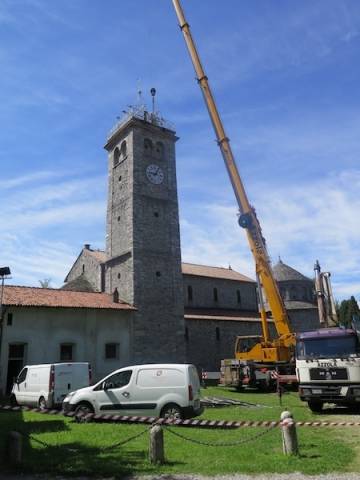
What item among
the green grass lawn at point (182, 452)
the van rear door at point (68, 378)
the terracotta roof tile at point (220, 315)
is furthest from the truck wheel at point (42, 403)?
the terracotta roof tile at point (220, 315)

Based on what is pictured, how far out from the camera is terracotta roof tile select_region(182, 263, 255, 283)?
3875 centimetres

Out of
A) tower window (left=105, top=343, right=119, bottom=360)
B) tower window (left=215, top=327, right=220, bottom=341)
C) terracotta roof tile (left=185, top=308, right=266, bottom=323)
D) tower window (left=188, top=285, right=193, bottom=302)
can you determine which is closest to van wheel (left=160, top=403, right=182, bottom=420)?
tower window (left=105, top=343, right=119, bottom=360)

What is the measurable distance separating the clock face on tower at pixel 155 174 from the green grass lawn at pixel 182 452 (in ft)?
71.7

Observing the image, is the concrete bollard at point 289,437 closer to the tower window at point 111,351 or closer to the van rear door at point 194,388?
the van rear door at point 194,388

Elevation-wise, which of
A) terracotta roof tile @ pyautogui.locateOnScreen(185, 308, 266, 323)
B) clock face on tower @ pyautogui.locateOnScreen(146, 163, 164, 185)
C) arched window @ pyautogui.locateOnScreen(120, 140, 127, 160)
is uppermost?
arched window @ pyautogui.locateOnScreen(120, 140, 127, 160)

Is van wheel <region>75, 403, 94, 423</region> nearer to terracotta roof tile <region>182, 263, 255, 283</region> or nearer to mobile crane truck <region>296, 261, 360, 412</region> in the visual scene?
mobile crane truck <region>296, 261, 360, 412</region>

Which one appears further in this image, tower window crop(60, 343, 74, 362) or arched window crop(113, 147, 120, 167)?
arched window crop(113, 147, 120, 167)

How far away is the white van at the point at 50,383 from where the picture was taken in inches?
606

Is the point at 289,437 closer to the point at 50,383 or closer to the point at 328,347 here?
the point at 328,347

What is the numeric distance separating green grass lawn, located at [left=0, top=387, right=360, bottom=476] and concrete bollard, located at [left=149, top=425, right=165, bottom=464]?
16cm

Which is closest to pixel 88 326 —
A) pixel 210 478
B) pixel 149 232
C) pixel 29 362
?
pixel 29 362

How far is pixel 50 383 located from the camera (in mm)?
15391

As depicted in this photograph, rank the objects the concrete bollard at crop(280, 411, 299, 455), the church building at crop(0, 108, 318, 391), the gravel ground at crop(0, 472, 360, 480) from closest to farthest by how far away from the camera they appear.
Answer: the gravel ground at crop(0, 472, 360, 480), the concrete bollard at crop(280, 411, 299, 455), the church building at crop(0, 108, 318, 391)

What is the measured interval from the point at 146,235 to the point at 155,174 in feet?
16.9
